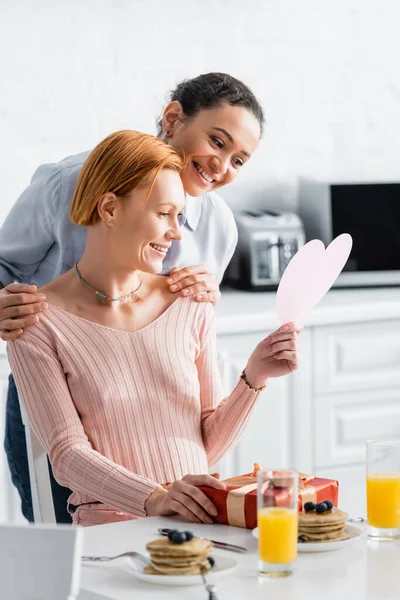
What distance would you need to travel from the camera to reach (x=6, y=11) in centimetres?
314

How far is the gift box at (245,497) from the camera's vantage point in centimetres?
139

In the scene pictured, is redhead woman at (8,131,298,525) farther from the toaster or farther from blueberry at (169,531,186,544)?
the toaster

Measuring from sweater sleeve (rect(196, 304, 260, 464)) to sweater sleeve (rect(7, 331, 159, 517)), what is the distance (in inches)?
8.3

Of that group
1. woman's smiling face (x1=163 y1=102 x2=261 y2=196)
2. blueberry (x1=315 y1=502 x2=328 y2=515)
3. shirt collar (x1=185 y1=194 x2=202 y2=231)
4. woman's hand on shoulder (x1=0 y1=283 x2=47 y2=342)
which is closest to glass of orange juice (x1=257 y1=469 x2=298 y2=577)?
blueberry (x1=315 y1=502 x2=328 y2=515)

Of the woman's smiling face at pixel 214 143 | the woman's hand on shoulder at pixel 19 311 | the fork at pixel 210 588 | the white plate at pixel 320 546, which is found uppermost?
the woman's smiling face at pixel 214 143

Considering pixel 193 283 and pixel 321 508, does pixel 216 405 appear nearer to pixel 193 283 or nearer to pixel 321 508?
pixel 193 283

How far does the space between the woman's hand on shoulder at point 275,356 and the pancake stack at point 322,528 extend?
40 centimetres

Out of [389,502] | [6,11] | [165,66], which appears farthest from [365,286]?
[389,502]

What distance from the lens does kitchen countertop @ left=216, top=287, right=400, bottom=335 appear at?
2932 mm

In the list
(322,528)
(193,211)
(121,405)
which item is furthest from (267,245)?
(322,528)

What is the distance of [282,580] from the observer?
119 cm

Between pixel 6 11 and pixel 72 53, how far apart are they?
0.24 m

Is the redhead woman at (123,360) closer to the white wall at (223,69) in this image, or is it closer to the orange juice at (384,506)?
the orange juice at (384,506)

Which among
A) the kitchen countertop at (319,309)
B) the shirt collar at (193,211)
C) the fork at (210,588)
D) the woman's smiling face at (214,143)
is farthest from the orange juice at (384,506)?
the kitchen countertop at (319,309)
